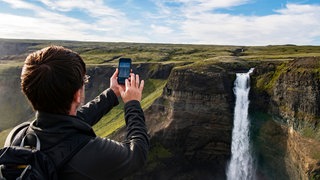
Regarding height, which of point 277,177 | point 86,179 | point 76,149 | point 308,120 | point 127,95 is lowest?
point 277,177

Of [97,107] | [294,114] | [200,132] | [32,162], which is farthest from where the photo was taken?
[200,132]

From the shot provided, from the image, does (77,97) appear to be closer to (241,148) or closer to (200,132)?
(200,132)

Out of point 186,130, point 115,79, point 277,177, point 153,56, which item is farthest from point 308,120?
point 153,56

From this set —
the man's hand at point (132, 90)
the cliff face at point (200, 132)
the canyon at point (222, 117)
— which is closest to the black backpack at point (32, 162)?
the man's hand at point (132, 90)

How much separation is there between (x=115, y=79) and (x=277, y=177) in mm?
51854

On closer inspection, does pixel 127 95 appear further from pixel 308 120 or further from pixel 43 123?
pixel 308 120

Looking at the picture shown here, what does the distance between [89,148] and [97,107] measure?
6.31 ft

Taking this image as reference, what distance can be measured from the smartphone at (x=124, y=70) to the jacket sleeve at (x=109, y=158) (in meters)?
1.53

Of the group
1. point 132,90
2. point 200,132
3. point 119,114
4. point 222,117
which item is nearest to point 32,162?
point 132,90

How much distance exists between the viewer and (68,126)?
425 centimetres

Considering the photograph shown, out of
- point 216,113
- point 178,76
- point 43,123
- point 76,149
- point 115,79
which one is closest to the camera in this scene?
point 76,149

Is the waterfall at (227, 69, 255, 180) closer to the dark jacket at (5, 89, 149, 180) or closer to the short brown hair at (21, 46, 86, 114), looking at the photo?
the dark jacket at (5, 89, 149, 180)

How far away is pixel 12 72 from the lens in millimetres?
124625

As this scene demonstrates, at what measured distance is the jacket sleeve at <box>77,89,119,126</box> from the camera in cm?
585
